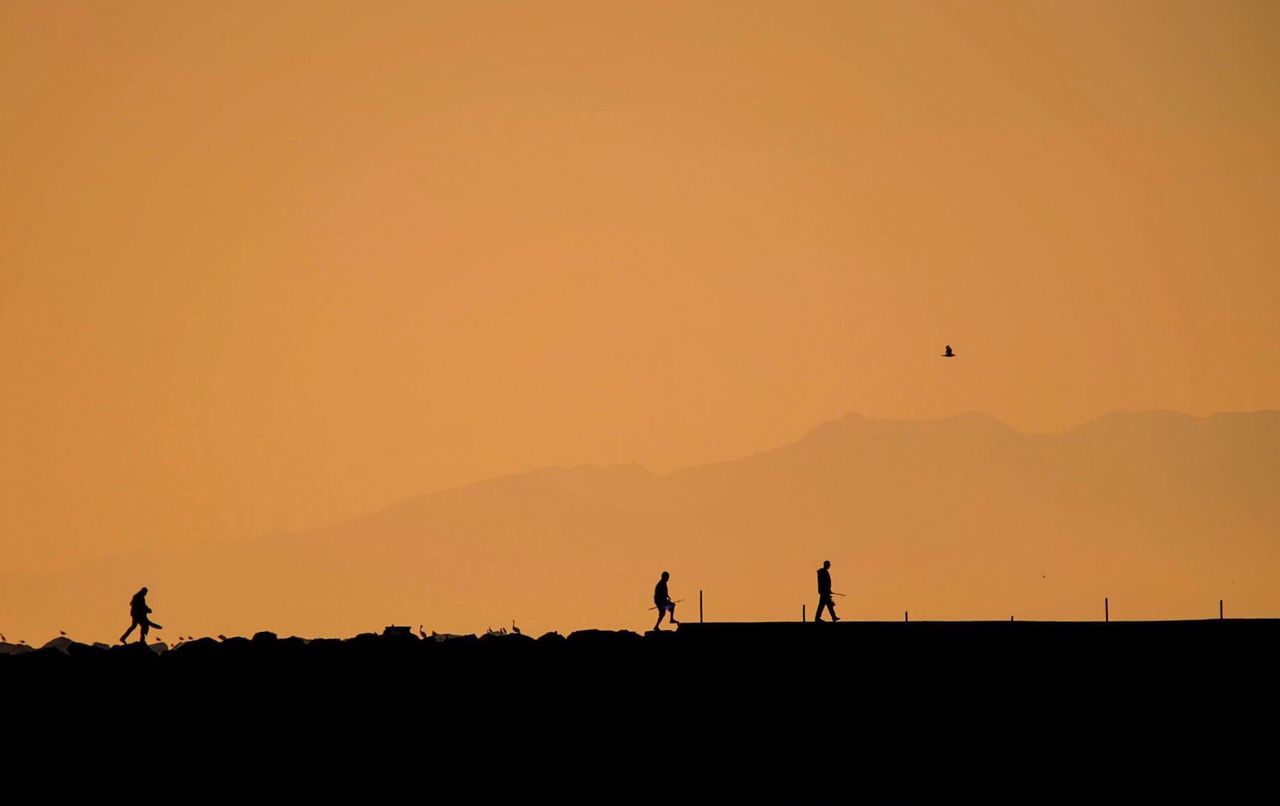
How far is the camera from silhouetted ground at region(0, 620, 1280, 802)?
57.3 m

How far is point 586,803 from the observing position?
57844 millimetres

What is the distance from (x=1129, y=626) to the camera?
6125cm

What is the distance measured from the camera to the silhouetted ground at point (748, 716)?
57.3 meters

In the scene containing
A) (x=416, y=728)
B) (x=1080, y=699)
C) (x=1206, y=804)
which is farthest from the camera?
(x=416, y=728)

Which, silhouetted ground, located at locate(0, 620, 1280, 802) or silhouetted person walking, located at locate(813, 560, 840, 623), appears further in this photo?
silhouetted person walking, located at locate(813, 560, 840, 623)

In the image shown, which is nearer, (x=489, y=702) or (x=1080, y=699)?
(x=1080, y=699)

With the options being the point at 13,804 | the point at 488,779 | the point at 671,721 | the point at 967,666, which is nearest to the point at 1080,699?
the point at 967,666

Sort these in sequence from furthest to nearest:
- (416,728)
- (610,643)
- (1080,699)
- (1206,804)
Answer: (610,643) → (416,728) → (1080,699) → (1206,804)

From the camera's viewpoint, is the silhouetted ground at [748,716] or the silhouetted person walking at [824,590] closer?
the silhouetted ground at [748,716]

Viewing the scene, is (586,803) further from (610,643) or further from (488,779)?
(610,643)

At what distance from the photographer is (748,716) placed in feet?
200

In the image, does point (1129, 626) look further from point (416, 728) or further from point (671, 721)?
point (416, 728)

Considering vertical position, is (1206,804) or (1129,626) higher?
(1129,626)

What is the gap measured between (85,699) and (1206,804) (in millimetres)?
28075
